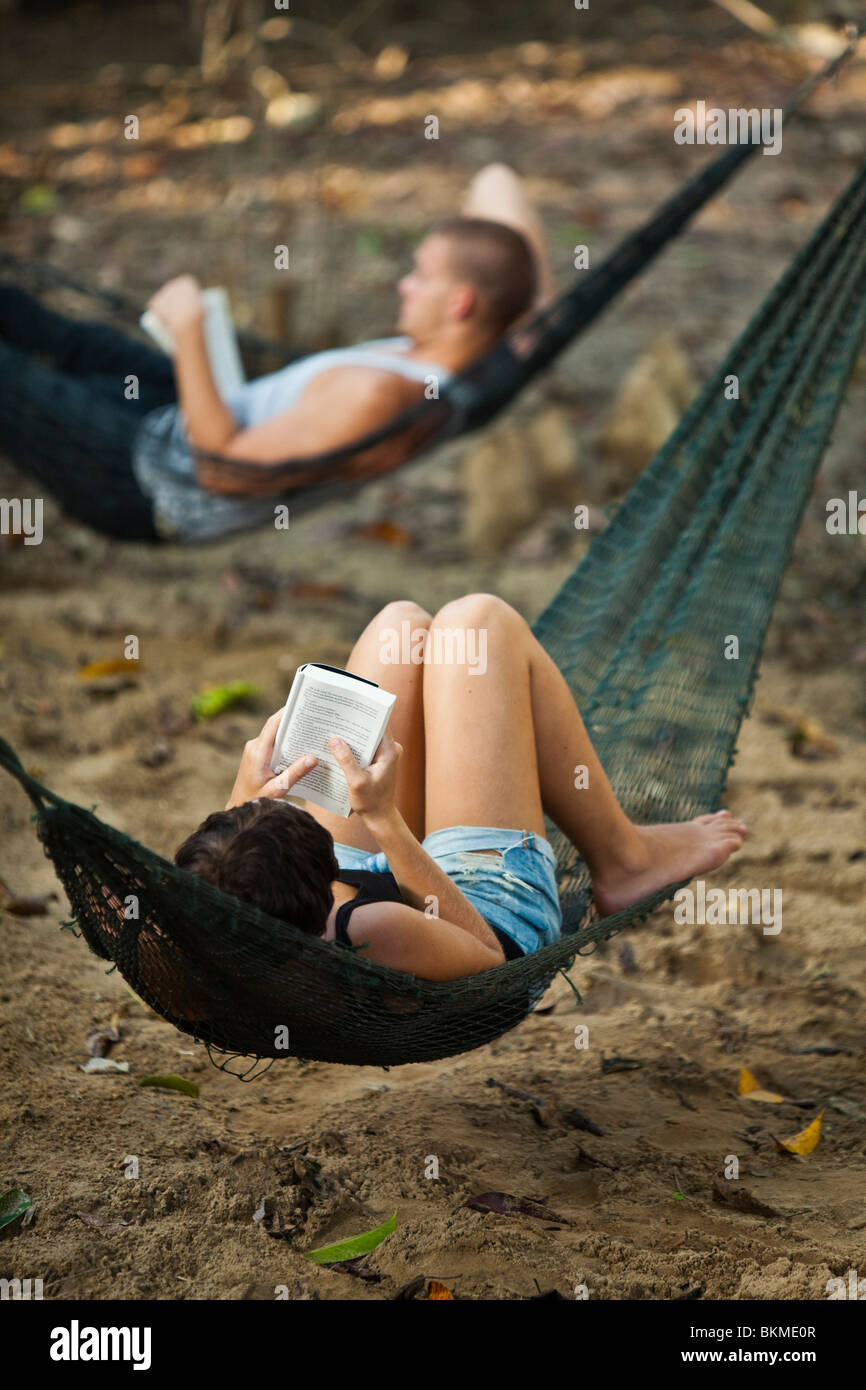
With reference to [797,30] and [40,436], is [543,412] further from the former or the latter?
[797,30]

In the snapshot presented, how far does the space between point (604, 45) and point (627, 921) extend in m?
5.49

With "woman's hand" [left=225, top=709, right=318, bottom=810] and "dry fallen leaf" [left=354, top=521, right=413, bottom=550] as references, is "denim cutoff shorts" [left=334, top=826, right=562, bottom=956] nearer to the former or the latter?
"woman's hand" [left=225, top=709, right=318, bottom=810]

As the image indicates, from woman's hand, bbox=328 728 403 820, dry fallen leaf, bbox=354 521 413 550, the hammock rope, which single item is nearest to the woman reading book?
woman's hand, bbox=328 728 403 820

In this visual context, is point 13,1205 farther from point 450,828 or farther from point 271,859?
point 450,828

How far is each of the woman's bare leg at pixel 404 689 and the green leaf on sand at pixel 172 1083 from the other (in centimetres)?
34

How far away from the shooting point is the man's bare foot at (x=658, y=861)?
1505mm

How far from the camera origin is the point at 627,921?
1354mm

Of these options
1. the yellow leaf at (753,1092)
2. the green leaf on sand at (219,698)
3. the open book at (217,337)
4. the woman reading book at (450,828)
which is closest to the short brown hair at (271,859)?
the woman reading book at (450,828)

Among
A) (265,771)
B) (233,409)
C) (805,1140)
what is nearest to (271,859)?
(265,771)

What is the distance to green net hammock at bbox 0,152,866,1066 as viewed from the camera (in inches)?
43.6

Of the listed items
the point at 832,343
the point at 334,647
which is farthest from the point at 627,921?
the point at 334,647

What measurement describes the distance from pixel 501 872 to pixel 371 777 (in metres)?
0.28

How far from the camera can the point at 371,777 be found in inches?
43.9

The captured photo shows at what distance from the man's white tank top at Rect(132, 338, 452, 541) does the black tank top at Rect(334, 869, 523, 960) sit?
1219 millimetres
